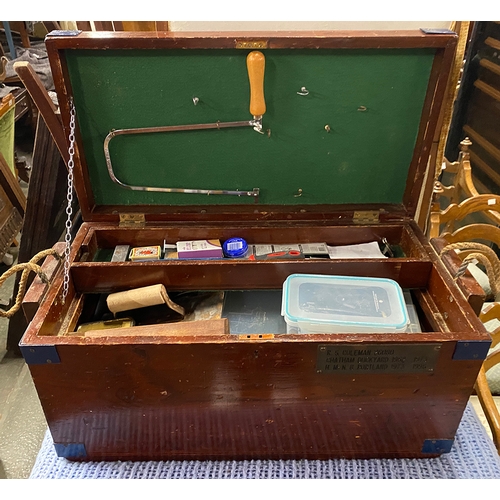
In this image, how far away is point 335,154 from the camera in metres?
1.11

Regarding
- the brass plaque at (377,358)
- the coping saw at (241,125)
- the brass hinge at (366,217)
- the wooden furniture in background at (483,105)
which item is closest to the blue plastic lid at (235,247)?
the coping saw at (241,125)

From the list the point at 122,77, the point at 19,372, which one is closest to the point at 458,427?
the point at 122,77

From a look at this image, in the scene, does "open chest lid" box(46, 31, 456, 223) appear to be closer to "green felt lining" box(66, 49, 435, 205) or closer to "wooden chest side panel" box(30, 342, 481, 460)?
"green felt lining" box(66, 49, 435, 205)

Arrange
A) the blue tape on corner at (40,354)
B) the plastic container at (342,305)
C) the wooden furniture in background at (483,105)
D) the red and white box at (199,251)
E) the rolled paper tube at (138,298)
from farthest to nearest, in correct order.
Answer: the wooden furniture in background at (483,105), the red and white box at (199,251), the rolled paper tube at (138,298), the plastic container at (342,305), the blue tape on corner at (40,354)

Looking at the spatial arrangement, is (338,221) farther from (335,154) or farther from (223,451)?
(223,451)

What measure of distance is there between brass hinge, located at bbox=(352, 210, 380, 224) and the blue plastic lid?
11.3 inches

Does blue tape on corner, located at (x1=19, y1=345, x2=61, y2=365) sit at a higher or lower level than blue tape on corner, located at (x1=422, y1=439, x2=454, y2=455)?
higher

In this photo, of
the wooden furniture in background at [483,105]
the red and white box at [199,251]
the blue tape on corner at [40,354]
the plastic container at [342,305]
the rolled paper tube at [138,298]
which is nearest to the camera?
the blue tape on corner at [40,354]

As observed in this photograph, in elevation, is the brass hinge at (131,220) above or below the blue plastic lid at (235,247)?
above

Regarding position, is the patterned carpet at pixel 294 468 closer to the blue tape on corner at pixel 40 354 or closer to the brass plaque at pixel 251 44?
the blue tape on corner at pixel 40 354

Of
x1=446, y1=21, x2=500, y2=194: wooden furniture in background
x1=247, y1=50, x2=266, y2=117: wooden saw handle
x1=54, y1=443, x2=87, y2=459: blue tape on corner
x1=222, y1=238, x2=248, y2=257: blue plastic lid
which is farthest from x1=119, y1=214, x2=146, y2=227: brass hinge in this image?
x1=446, y1=21, x2=500, y2=194: wooden furniture in background

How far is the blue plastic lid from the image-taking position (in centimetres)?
112

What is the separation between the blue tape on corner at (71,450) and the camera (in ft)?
2.96

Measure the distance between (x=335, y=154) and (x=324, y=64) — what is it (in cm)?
21
